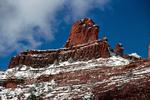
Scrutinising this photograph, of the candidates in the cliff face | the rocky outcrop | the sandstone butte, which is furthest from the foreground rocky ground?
the cliff face

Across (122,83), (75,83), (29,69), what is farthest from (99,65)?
(122,83)

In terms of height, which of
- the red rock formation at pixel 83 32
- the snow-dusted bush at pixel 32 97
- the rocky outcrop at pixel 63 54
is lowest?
the snow-dusted bush at pixel 32 97

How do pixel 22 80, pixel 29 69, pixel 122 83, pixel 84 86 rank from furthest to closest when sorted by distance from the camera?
1. pixel 29 69
2. pixel 22 80
3. pixel 84 86
4. pixel 122 83

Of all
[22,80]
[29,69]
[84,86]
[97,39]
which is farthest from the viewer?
[97,39]

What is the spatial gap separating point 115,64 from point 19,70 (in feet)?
89.0

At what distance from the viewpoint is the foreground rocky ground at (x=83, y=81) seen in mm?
73562

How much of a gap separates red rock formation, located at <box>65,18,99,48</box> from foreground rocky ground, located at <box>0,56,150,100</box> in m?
15.5

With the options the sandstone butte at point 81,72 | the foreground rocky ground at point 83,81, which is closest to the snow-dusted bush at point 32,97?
the foreground rocky ground at point 83,81

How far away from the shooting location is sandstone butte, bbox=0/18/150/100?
76.8 meters

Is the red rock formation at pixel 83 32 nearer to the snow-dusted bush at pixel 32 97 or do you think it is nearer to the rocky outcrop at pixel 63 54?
the rocky outcrop at pixel 63 54

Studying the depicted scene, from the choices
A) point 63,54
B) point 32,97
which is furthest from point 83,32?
point 32,97

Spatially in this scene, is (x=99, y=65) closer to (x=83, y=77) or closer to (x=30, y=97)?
(x=83, y=77)

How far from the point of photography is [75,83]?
96.0m

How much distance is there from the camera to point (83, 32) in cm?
13638
